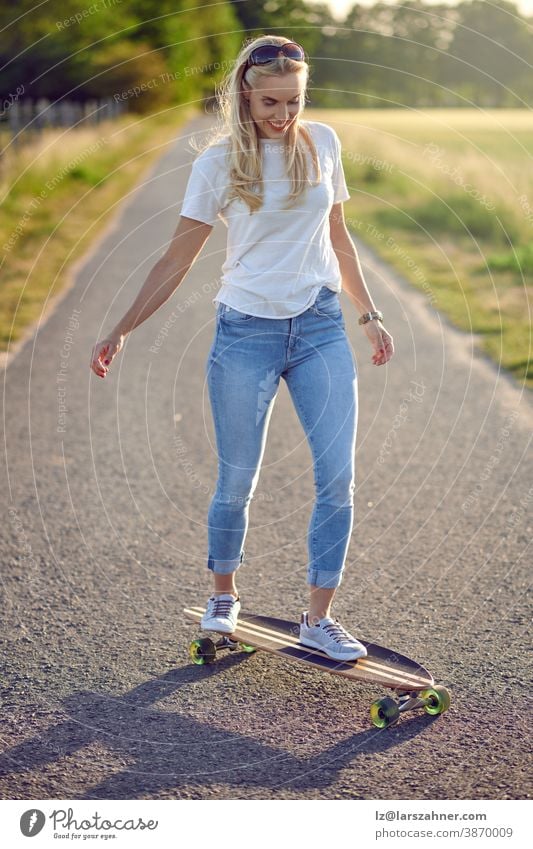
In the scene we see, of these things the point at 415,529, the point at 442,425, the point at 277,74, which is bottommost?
the point at 415,529

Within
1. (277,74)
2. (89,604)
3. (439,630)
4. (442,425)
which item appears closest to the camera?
(277,74)

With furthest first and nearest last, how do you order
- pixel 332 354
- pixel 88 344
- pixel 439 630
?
pixel 88 344, pixel 439 630, pixel 332 354

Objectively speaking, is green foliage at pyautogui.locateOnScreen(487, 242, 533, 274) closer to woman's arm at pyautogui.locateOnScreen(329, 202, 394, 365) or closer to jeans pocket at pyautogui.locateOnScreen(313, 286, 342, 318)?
woman's arm at pyautogui.locateOnScreen(329, 202, 394, 365)

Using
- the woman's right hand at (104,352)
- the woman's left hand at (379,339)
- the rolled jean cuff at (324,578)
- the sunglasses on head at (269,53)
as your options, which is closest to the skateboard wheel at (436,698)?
the rolled jean cuff at (324,578)

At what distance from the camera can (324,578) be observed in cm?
405

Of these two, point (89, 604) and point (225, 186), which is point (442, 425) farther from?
point (225, 186)

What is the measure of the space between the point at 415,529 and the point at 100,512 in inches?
65.2

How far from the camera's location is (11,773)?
339cm

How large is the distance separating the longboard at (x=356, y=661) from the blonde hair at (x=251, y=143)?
156 centimetres

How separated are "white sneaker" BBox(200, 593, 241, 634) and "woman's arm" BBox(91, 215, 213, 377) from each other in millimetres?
986

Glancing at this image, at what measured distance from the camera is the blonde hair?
368 centimetres
